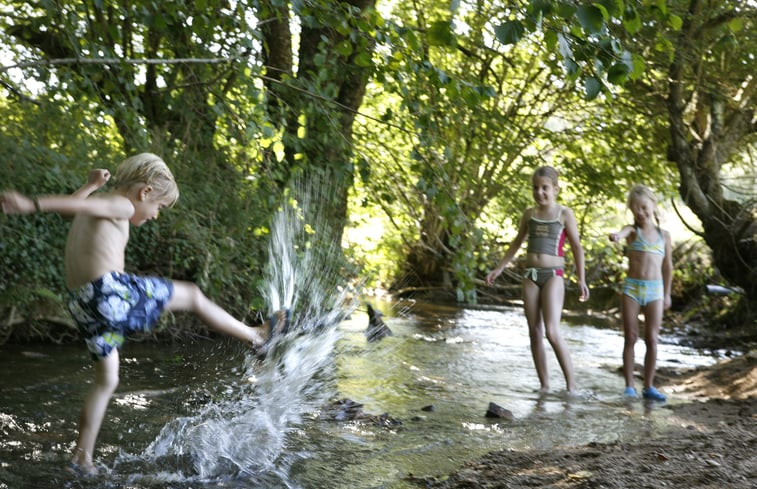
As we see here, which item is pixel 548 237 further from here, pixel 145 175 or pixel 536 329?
pixel 145 175

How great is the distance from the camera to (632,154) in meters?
14.8

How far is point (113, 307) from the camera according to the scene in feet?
13.7

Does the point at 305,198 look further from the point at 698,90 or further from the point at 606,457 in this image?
the point at 698,90

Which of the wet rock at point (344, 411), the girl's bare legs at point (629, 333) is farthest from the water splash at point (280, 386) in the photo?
the girl's bare legs at point (629, 333)

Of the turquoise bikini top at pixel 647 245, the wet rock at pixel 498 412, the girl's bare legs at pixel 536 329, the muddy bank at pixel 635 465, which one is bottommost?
the wet rock at pixel 498 412

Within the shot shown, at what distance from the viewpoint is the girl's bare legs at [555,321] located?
737 centimetres

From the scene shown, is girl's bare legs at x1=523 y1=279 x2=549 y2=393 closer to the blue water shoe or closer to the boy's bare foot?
the blue water shoe

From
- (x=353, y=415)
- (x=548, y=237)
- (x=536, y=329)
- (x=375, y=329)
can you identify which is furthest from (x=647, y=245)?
(x=375, y=329)

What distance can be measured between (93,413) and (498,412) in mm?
3046

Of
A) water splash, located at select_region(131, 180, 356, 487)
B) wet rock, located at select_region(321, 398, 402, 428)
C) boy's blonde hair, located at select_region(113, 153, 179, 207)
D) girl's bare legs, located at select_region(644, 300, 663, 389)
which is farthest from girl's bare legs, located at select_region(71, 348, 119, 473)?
girl's bare legs, located at select_region(644, 300, 663, 389)

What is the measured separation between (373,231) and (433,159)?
12369 millimetres

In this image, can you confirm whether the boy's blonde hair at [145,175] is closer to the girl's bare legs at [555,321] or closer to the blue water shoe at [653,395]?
the girl's bare legs at [555,321]

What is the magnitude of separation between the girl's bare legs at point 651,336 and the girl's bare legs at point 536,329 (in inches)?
38.5

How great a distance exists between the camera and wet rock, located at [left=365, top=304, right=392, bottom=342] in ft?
35.3
